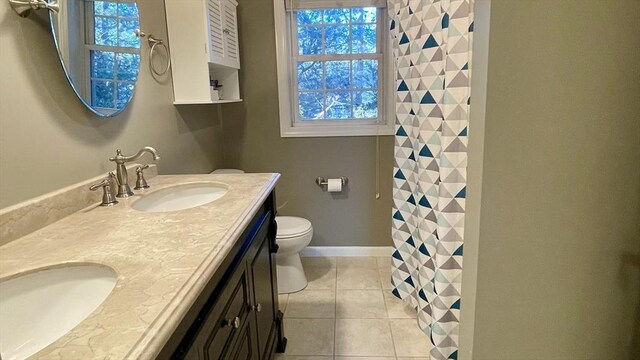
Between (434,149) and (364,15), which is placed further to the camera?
(364,15)

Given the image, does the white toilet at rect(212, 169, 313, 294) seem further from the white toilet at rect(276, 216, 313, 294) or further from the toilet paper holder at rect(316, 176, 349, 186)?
the toilet paper holder at rect(316, 176, 349, 186)

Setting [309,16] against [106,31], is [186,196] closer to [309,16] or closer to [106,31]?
[106,31]

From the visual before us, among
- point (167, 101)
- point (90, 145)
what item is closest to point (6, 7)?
point (90, 145)

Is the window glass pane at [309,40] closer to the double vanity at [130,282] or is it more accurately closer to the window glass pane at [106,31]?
the window glass pane at [106,31]

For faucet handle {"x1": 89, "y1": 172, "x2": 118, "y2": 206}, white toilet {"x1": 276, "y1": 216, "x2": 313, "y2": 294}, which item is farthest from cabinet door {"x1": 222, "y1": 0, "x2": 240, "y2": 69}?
faucet handle {"x1": 89, "y1": 172, "x2": 118, "y2": 206}

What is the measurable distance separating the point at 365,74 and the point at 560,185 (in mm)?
2082

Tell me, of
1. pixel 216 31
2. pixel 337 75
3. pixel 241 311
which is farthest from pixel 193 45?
pixel 241 311

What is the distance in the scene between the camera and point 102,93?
139 cm

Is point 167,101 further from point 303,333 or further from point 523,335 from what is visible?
point 523,335

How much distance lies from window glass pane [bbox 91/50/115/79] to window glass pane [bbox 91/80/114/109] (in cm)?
3

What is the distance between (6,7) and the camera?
101 centimetres

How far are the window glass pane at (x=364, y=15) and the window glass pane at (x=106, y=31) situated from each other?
5.45 feet

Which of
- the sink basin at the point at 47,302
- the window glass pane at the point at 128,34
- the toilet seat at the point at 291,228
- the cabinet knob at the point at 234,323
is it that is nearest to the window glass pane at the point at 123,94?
the window glass pane at the point at 128,34

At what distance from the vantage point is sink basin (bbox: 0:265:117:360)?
0.73 metres
